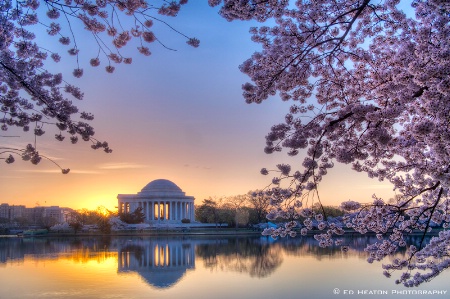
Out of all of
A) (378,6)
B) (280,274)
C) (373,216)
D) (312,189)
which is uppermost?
(378,6)

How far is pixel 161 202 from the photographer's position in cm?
7919

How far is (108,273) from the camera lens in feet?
65.3

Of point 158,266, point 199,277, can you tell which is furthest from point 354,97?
point 158,266

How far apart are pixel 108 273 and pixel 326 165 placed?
15479 millimetres

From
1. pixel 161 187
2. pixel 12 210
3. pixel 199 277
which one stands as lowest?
pixel 199 277

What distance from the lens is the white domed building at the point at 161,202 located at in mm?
78188

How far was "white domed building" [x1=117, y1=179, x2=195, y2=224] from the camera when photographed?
257 ft

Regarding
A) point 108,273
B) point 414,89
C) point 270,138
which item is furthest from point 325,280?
point 414,89

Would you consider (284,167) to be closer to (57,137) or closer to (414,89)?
(414,89)

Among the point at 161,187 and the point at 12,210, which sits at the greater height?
the point at 161,187

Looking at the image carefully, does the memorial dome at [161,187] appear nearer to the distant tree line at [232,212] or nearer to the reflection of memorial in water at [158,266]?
the distant tree line at [232,212]

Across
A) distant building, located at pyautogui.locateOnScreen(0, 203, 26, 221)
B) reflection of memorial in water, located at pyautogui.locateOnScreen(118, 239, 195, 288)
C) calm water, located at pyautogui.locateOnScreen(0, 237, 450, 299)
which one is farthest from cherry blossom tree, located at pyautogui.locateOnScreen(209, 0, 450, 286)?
distant building, located at pyautogui.locateOnScreen(0, 203, 26, 221)

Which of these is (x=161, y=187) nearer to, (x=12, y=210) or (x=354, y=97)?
(x=354, y=97)

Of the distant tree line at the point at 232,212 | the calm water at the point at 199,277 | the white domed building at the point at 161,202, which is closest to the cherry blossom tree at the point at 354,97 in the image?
the calm water at the point at 199,277
